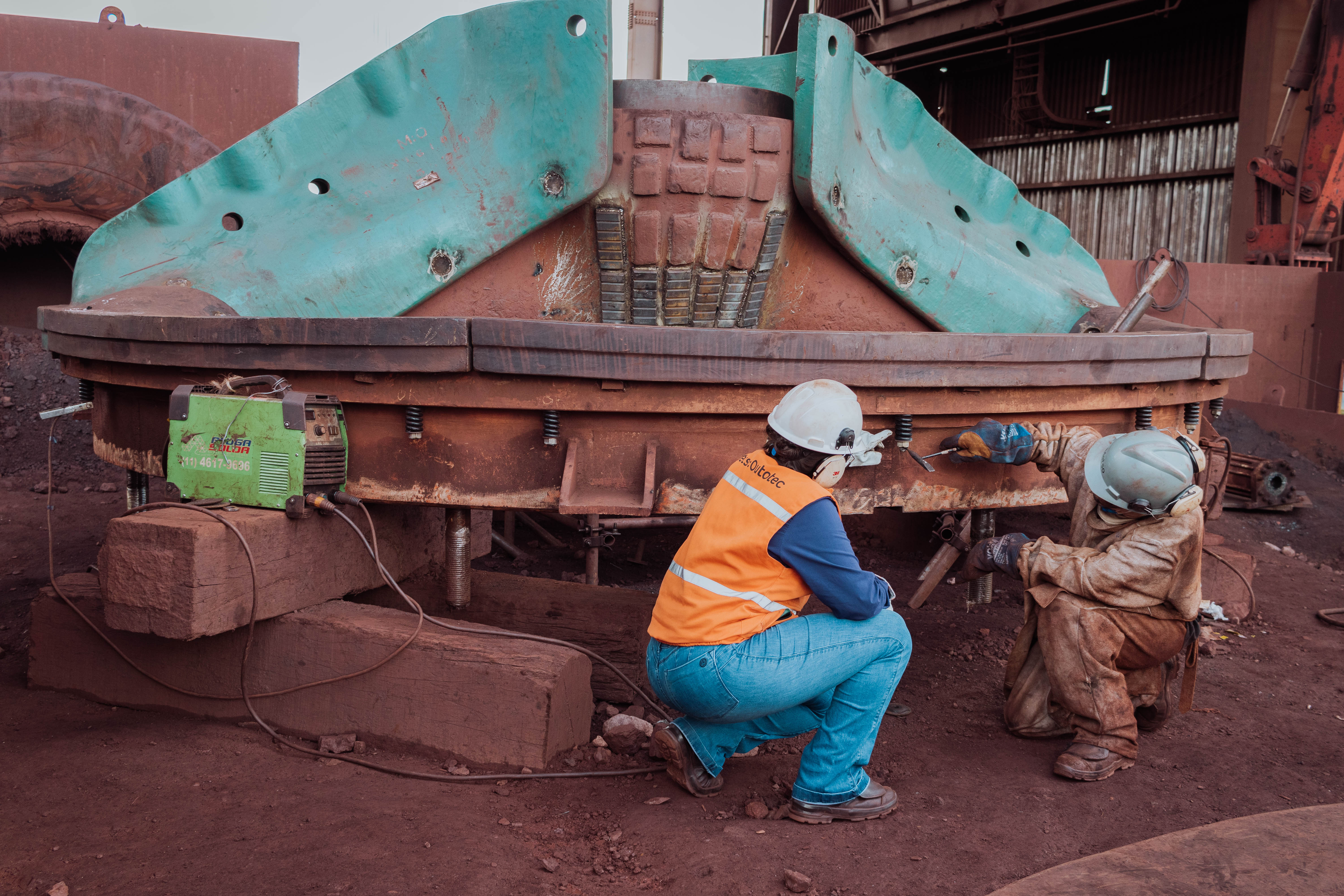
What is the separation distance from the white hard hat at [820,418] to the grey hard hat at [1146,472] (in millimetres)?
874

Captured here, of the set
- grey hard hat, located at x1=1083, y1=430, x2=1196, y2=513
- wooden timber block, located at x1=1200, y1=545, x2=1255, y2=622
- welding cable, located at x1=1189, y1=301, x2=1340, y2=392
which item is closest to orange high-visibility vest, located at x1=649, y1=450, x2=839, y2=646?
grey hard hat, located at x1=1083, y1=430, x2=1196, y2=513

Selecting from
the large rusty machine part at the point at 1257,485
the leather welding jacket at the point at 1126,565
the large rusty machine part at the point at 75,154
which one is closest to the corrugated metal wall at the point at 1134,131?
the large rusty machine part at the point at 1257,485

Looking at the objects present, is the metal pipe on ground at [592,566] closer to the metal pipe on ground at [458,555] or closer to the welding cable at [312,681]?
the metal pipe on ground at [458,555]

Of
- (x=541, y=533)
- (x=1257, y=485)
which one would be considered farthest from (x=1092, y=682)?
(x=1257, y=485)

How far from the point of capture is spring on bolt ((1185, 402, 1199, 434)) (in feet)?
12.5

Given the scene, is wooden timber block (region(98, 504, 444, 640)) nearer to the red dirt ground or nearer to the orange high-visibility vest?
the red dirt ground

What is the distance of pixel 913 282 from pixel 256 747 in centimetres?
290

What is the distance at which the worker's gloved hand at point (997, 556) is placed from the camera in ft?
10.2

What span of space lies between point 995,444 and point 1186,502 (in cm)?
58

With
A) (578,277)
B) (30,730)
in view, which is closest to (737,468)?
(578,277)

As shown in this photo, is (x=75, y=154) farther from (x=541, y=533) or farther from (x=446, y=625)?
(x=446, y=625)

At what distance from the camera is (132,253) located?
12.5ft

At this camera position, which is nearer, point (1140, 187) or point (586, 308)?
point (586, 308)

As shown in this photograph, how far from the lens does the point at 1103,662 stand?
2967 millimetres
